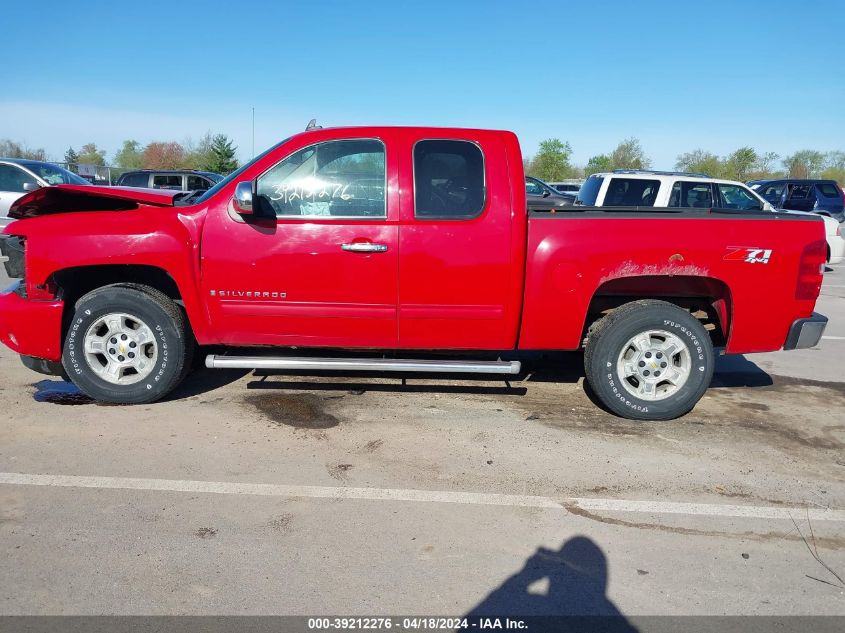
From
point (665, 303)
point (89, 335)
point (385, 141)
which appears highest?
point (385, 141)

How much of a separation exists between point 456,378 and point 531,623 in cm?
316

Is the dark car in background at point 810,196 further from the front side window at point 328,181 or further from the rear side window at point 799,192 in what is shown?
the front side window at point 328,181

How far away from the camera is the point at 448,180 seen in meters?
4.64

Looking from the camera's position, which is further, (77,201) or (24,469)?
(77,201)

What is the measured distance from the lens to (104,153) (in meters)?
83.4

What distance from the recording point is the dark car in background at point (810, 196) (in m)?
21.3

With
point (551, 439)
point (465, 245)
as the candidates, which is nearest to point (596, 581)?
point (551, 439)

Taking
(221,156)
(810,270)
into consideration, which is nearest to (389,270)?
(810,270)

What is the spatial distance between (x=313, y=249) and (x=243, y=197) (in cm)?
57

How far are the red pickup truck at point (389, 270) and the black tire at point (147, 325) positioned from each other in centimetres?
1

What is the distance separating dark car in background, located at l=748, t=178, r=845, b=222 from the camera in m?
21.3

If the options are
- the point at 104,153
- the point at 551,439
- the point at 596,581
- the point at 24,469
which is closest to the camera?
the point at 596,581

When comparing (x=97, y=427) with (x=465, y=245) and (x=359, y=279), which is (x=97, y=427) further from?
(x=465, y=245)

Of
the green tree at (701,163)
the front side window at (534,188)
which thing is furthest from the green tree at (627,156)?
the front side window at (534,188)
